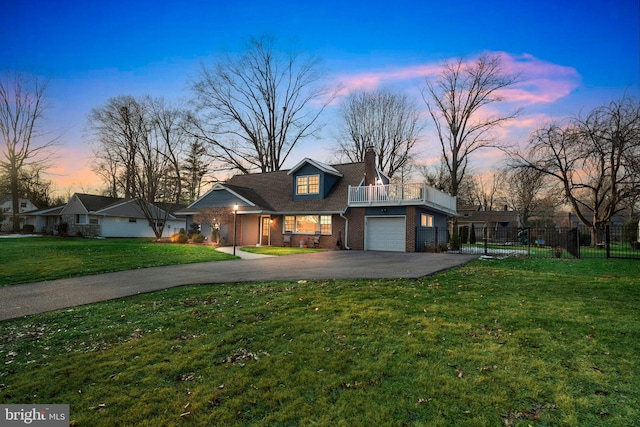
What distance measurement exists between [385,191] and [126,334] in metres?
16.3

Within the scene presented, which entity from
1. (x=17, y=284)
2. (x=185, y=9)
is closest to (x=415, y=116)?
(x=185, y=9)

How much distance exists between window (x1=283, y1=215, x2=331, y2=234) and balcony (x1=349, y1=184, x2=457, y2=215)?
216 centimetres

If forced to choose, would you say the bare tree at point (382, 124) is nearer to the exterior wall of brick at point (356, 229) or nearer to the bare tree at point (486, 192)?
the exterior wall of brick at point (356, 229)

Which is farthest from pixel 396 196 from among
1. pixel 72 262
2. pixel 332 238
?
pixel 72 262

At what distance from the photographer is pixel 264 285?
8148 millimetres

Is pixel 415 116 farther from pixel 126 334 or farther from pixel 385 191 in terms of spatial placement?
pixel 126 334

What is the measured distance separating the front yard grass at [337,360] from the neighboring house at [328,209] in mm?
12156

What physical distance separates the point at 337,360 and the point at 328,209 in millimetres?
16892

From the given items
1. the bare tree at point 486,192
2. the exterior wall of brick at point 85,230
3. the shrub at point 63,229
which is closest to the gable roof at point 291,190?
the exterior wall of brick at point 85,230

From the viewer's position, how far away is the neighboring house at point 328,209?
63.0 ft

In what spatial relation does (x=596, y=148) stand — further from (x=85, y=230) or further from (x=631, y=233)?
(x=85, y=230)

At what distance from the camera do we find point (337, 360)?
12.8ft

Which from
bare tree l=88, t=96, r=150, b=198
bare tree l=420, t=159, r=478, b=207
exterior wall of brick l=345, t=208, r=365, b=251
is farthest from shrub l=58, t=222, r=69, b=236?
bare tree l=420, t=159, r=478, b=207

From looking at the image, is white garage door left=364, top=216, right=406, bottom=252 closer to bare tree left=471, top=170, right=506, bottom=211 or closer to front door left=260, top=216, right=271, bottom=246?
front door left=260, top=216, right=271, bottom=246
